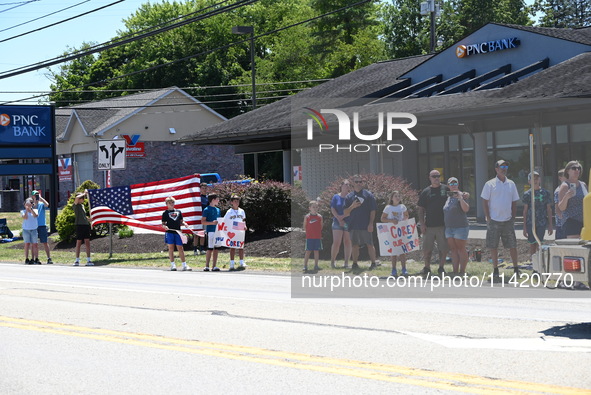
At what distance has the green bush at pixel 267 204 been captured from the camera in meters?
25.5

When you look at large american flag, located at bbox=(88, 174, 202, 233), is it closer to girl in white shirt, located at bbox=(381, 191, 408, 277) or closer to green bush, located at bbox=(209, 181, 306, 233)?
green bush, located at bbox=(209, 181, 306, 233)

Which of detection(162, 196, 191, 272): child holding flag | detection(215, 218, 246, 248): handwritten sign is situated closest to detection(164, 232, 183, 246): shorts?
detection(162, 196, 191, 272): child holding flag

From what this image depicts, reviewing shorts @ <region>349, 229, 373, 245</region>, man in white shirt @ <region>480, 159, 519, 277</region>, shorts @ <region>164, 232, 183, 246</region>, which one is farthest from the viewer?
shorts @ <region>164, 232, 183, 246</region>

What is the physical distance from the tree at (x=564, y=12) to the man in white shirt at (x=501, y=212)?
213ft

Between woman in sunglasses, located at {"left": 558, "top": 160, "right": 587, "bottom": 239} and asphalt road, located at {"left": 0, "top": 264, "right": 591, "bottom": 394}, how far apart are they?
1.14 m

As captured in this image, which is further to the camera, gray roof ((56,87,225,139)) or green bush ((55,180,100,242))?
gray roof ((56,87,225,139))

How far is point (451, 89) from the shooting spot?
28.3 m

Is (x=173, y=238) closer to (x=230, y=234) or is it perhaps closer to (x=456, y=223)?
(x=230, y=234)

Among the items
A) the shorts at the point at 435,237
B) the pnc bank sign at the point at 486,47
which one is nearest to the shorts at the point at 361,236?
the shorts at the point at 435,237

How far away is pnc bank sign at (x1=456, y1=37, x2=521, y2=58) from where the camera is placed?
2877cm

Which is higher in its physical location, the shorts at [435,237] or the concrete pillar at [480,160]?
the concrete pillar at [480,160]

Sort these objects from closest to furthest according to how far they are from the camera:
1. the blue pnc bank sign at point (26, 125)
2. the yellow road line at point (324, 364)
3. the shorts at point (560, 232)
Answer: the yellow road line at point (324, 364)
the shorts at point (560, 232)
the blue pnc bank sign at point (26, 125)

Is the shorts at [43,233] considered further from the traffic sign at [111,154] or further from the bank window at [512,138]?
the bank window at [512,138]

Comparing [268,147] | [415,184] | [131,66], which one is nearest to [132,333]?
[415,184]
